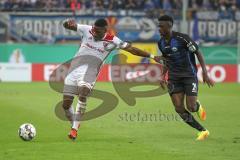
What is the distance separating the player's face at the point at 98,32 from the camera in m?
13.6

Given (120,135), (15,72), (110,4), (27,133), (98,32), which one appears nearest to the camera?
(27,133)

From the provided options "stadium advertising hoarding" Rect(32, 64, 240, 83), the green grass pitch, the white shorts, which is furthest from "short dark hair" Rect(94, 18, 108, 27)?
"stadium advertising hoarding" Rect(32, 64, 240, 83)

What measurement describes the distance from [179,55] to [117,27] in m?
24.1

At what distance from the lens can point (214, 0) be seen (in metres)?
40.6

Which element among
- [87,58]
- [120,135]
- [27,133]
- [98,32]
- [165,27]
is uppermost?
[165,27]

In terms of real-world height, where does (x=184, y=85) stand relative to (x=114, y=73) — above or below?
above

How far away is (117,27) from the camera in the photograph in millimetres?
38031

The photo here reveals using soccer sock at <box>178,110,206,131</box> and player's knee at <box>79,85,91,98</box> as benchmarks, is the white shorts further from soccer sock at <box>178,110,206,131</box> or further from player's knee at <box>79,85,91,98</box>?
soccer sock at <box>178,110,206,131</box>

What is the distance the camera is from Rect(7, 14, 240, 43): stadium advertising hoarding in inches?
1483

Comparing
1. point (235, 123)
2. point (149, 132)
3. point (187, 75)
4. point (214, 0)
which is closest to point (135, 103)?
point (235, 123)

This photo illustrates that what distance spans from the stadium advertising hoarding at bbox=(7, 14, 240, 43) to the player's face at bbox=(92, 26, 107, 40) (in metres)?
23.7

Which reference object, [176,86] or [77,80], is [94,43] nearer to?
[77,80]

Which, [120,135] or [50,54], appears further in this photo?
[50,54]

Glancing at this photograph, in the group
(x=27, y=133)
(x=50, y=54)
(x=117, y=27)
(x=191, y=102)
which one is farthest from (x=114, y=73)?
(x=27, y=133)
